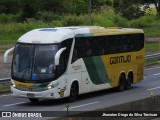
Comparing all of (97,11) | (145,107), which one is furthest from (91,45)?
(97,11)

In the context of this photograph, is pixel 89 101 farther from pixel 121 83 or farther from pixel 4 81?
pixel 4 81

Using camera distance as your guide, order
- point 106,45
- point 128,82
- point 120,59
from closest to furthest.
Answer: point 106,45
point 120,59
point 128,82

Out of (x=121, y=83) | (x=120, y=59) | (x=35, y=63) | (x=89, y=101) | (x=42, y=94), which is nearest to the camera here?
(x=42, y=94)

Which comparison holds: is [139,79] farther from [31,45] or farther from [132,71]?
[31,45]

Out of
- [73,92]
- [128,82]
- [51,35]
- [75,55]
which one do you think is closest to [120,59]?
[128,82]

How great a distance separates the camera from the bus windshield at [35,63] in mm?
23562

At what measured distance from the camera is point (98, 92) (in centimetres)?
2922

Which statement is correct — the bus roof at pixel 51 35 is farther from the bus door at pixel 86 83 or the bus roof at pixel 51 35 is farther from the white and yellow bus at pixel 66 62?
the bus door at pixel 86 83

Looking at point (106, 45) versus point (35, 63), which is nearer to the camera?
point (35, 63)

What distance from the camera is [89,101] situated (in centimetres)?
2559

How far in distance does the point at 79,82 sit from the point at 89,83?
1.03 metres

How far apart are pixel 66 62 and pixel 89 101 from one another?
7.61 ft

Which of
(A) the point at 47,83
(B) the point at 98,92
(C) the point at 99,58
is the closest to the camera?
(A) the point at 47,83

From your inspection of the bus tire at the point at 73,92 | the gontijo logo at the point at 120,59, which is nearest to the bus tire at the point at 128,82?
the gontijo logo at the point at 120,59
